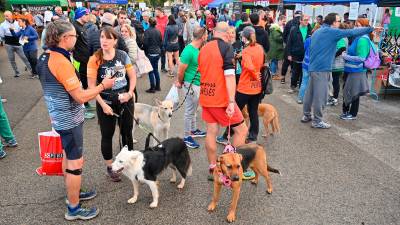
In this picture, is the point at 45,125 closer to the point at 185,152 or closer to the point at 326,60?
the point at 185,152

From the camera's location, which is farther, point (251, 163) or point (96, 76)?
point (251, 163)

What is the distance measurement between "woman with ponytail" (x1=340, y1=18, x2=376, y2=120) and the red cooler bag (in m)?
5.40

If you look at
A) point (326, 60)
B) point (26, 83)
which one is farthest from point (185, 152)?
point (26, 83)

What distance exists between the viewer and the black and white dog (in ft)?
11.6

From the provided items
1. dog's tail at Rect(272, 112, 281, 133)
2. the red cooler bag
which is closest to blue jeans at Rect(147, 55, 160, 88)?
dog's tail at Rect(272, 112, 281, 133)

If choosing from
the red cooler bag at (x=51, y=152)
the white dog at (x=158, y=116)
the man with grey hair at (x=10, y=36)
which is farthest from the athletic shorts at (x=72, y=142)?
the man with grey hair at (x=10, y=36)

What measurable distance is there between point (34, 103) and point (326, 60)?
6.60m

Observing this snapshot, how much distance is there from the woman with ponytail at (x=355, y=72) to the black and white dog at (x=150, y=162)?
4.19 metres

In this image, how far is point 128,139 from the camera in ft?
13.9

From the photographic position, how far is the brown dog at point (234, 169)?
10.7ft

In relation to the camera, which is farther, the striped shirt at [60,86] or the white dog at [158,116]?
the white dog at [158,116]

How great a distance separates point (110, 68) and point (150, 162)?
113cm

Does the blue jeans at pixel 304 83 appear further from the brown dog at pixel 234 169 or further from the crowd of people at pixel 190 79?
the brown dog at pixel 234 169

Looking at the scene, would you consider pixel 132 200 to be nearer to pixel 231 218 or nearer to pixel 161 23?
pixel 231 218
